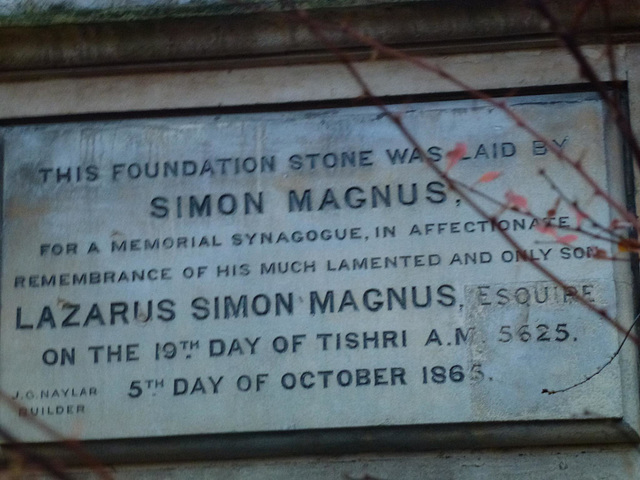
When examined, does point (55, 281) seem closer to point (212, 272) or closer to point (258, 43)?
point (212, 272)

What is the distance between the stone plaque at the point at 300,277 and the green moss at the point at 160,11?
453 mm

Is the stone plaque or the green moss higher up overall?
the green moss

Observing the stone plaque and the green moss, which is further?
the green moss

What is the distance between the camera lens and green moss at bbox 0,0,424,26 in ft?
13.8

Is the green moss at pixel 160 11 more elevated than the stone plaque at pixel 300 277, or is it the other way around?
the green moss at pixel 160 11

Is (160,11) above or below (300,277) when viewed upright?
above

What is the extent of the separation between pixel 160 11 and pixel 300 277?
132 cm

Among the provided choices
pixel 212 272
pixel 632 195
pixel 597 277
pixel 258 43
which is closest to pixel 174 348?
pixel 212 272

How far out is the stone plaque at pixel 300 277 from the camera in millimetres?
3889

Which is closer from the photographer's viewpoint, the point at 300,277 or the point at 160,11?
the point at 300,277

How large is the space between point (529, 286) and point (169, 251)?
1494 millimetres

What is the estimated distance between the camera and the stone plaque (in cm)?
389

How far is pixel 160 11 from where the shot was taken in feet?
14.0

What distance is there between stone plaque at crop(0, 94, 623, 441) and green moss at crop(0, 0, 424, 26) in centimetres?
45
